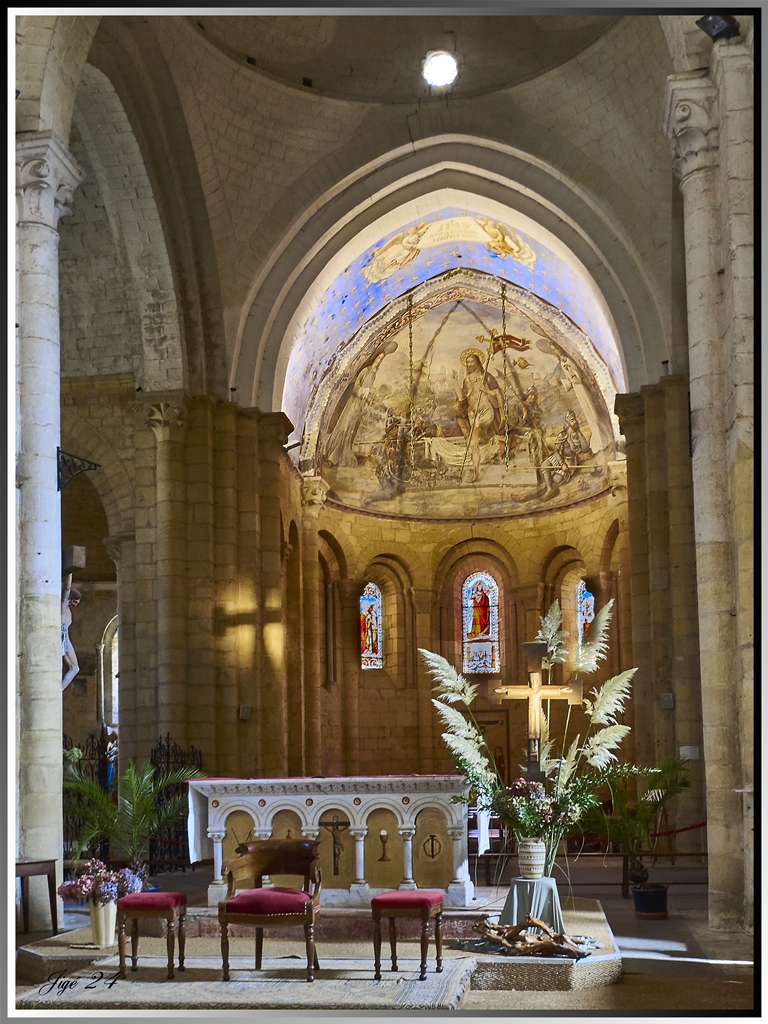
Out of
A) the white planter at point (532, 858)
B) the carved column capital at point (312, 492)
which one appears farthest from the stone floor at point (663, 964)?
the carved column capital at point (312, 492)

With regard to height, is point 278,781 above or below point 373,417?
below

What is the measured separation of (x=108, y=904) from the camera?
919 cm

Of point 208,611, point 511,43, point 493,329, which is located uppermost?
point 511,43

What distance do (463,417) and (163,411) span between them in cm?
987

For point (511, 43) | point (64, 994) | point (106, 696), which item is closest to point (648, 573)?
point (511, 43)

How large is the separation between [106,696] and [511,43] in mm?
15636

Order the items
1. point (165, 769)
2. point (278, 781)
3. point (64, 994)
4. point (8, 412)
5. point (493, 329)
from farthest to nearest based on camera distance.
A: 1. point (493, 329)
2. point (165, 769)
3. point (278, 781)
4. point (64, 994)
5. point (8, 412)

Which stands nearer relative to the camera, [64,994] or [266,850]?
[64,994]

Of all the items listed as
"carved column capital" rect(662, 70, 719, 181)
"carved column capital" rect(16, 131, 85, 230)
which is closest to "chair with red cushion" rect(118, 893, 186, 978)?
"carved column capital" rect(16, 131, 85, 230)

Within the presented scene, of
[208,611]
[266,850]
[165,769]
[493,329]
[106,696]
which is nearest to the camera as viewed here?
[266,850]

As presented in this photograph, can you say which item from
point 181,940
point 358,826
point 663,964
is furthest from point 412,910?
point 358,826

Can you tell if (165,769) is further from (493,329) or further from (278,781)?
(493,329)

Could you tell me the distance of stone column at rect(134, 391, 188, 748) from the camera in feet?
52.8

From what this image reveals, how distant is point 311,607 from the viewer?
907 inches
